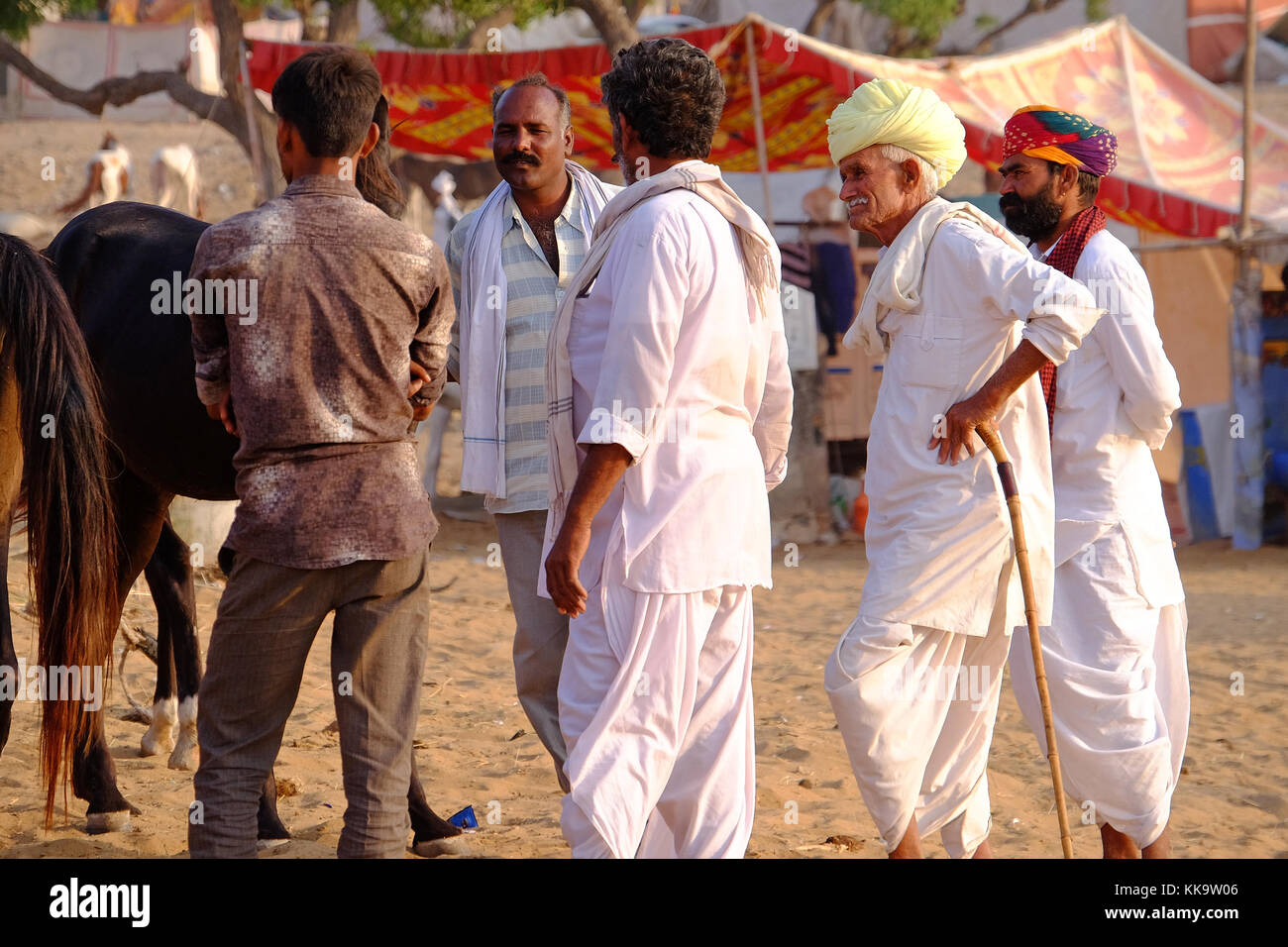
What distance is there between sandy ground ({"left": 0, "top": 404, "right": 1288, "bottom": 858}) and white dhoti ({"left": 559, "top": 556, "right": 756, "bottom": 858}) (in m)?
1.20

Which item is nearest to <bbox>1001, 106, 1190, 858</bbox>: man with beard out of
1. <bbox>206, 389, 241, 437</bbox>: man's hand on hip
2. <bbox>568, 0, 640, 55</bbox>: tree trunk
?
<bbox>206, 389, 241, 437</bbox>: man's hand on hip

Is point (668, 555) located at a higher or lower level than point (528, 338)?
lower

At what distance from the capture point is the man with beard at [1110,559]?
11.9 ft

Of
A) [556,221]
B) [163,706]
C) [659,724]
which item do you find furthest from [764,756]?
[659,724]

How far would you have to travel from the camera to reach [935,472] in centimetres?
350

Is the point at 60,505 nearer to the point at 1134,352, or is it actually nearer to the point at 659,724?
the point at 659,724

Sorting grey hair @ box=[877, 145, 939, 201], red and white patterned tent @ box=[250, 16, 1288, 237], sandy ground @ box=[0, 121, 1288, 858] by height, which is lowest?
sandy ground @ box=[0, 121, 1288, 858]

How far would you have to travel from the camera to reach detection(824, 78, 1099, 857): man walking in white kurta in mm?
3426

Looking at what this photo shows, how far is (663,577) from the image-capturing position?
9.80ft

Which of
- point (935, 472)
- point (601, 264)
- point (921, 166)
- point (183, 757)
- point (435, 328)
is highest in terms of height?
point (921, 166)

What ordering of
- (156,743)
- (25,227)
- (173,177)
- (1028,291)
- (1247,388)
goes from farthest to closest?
(173,177) < (25,227) < (1247,388) < (156,743) < (1028,291)

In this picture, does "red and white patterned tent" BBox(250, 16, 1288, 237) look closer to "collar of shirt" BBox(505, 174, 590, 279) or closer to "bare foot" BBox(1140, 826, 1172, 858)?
"collar of shirt" BBox(505, 174, 590, 279)

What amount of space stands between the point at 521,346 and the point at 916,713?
1.45 metres
